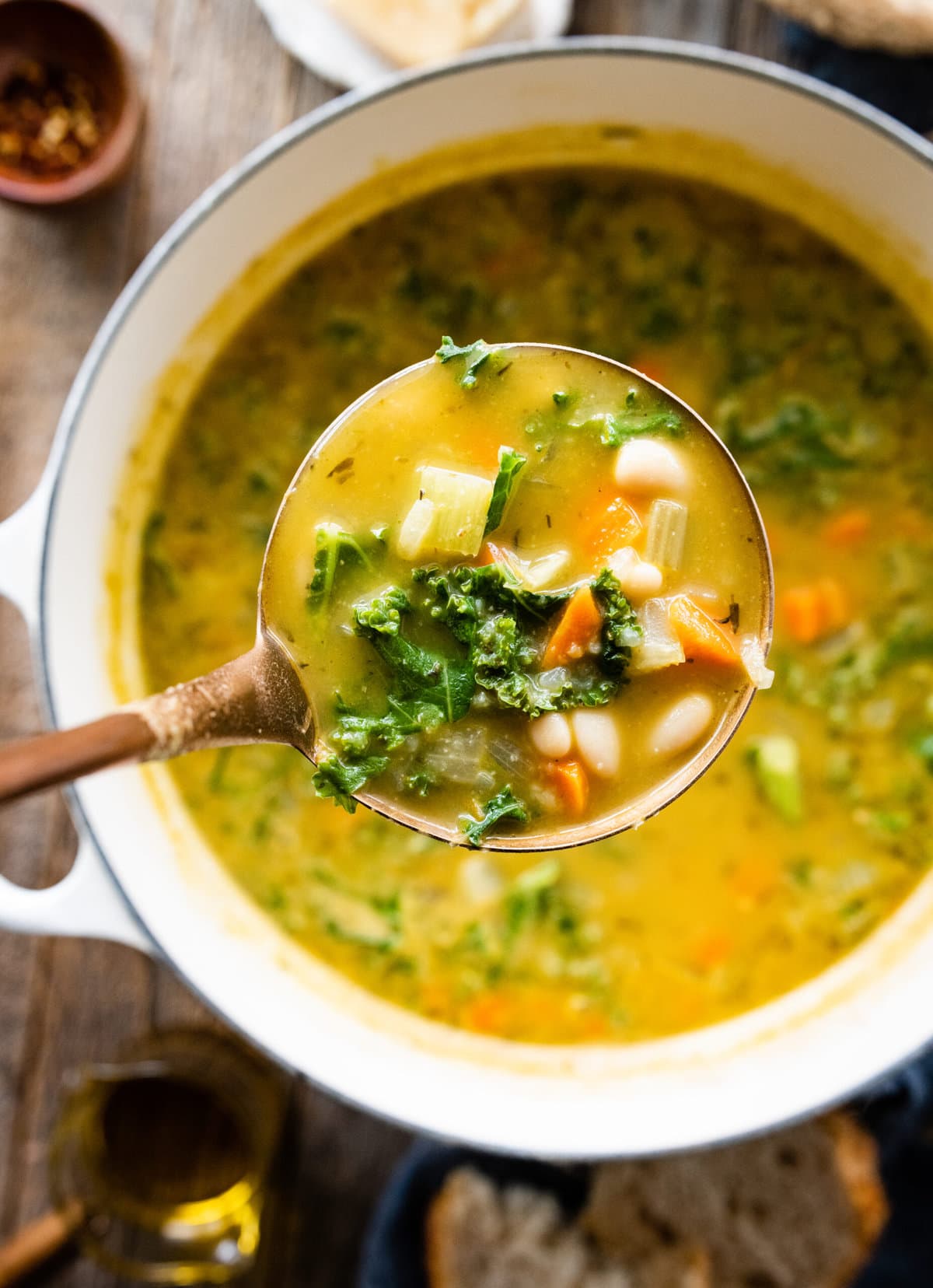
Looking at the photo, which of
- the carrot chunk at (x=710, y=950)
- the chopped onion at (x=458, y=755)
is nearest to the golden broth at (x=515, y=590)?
the chopped onion at (x=458, y=755)

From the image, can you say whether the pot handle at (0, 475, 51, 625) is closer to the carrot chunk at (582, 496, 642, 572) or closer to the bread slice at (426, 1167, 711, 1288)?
the carrot chunk at (582, 496, 642, 572)

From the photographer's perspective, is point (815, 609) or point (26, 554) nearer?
point (26, 554)

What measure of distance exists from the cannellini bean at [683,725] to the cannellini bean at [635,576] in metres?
0.17

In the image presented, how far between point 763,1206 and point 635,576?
1.95 m

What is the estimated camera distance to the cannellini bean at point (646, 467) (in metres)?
1.87

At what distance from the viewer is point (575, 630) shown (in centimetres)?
184

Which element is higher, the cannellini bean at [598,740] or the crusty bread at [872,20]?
the crusty bread at [872,20]

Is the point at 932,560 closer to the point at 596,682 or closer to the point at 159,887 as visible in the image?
the point at 596,682

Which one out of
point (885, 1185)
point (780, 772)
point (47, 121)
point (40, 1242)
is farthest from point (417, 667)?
point (885, 1185)

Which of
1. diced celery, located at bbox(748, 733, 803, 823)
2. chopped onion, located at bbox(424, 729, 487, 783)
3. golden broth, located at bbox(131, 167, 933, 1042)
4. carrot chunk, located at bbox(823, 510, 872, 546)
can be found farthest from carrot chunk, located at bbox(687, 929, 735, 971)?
chopped onion, located at bbox(424, 729, 487, 783)

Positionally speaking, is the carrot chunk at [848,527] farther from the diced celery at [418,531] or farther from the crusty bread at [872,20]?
the diced celery at [418,531]

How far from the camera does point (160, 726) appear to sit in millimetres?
1730

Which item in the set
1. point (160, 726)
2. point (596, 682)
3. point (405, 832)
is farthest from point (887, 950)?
point (160, 726)

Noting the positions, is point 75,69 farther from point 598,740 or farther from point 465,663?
point 598,740
